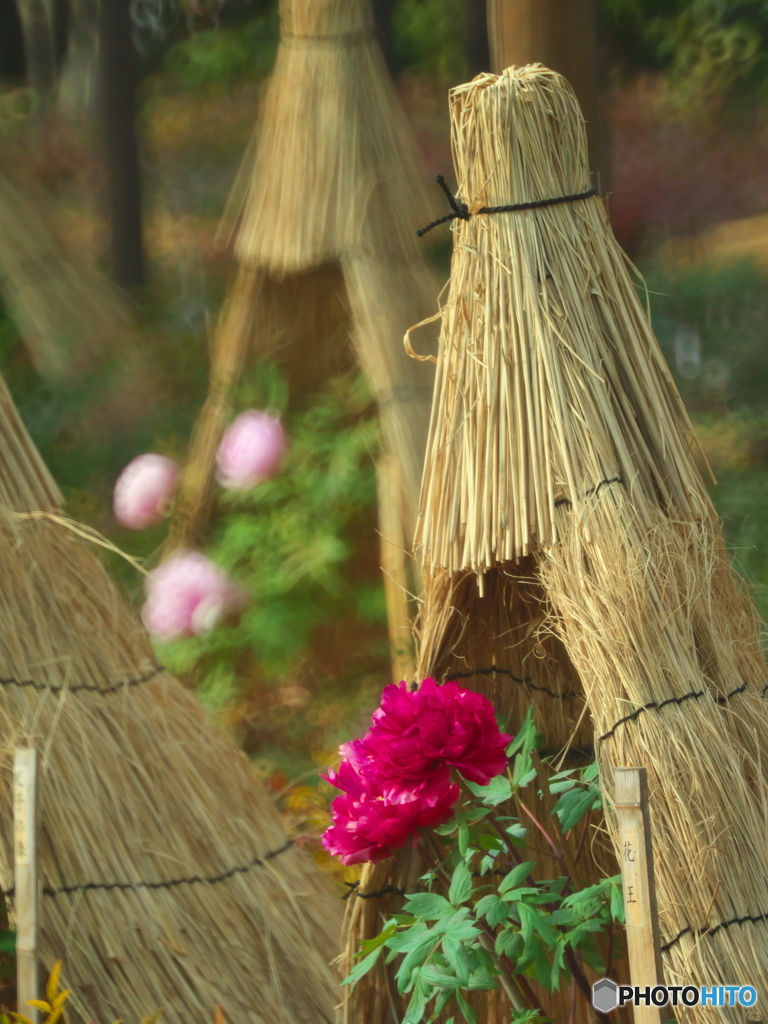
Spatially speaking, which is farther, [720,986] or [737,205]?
[737,205]

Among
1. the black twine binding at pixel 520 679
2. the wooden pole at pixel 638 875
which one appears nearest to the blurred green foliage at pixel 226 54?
the black twine binding at pixel 520 679

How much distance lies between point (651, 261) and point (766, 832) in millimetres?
1370

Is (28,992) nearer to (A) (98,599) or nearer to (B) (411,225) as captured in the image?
(A) (98,599)

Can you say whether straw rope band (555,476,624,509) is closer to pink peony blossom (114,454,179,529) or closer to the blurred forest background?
the blurred forest background

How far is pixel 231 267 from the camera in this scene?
7.18ft

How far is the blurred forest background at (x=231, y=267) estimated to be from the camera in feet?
5.96

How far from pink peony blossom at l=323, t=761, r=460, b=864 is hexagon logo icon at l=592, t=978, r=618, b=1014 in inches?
6.2

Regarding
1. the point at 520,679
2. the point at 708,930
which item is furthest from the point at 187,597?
the point at 708,930

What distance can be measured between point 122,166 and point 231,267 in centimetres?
35

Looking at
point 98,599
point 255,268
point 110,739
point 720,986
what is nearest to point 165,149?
point 255,268

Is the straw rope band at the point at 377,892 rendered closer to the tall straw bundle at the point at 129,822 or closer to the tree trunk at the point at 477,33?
the tall straw bundle at the point at 129,822

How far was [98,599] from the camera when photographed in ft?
3.89

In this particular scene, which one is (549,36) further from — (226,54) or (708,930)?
(708,930)

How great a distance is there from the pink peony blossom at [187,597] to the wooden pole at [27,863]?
96 centimetres
